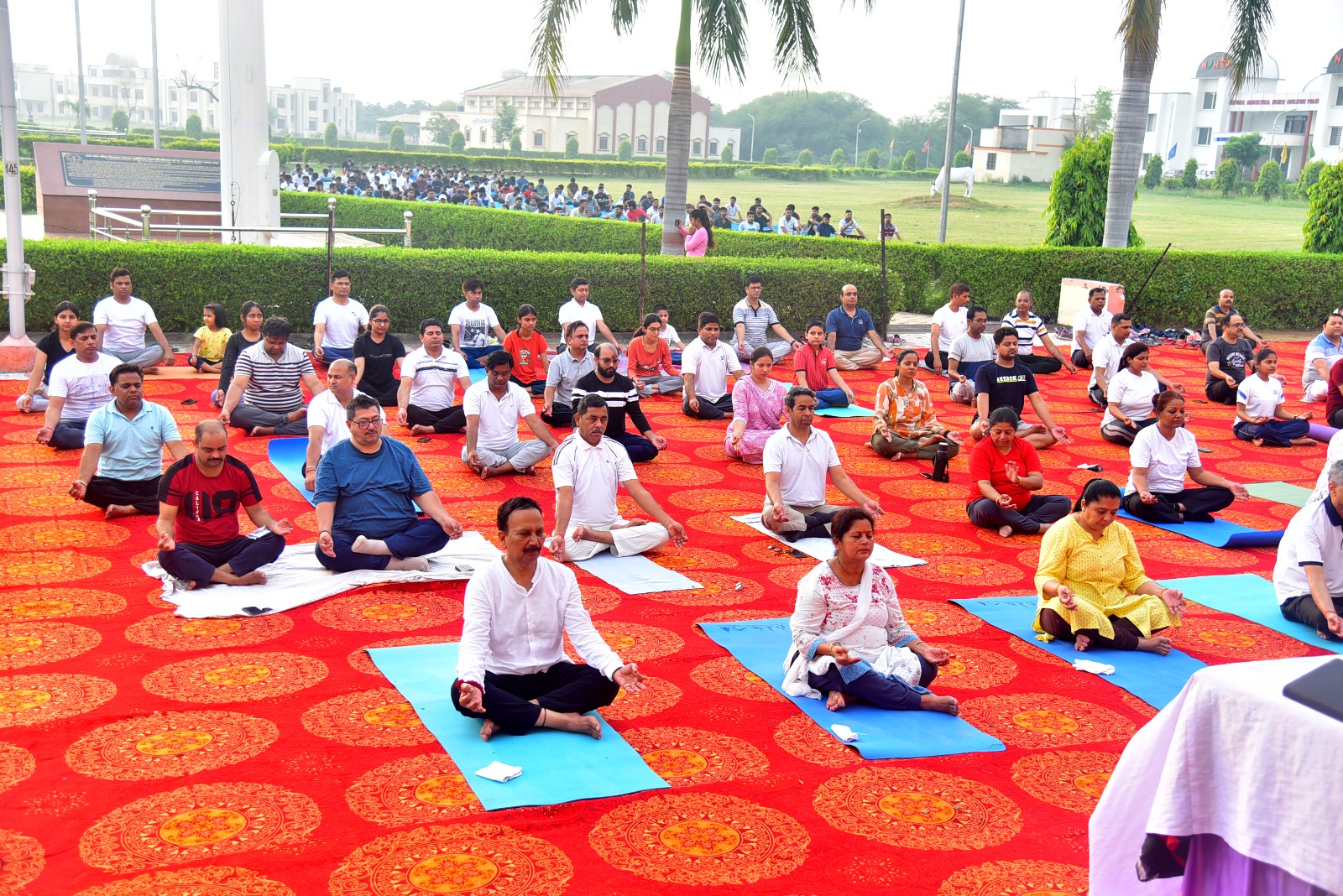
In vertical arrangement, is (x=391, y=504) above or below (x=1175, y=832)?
below

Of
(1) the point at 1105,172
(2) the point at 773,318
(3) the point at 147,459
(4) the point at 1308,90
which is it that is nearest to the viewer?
(3) the point at 147,459

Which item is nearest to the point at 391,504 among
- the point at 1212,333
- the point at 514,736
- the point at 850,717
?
the point at 514,736

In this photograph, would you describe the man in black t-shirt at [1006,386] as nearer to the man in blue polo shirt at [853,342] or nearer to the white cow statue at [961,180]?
the man in blue polo shirt at [853,342]

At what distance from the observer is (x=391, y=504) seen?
7.58 metres

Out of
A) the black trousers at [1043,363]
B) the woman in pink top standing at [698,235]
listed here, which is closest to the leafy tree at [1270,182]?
the woman in pink top standing at [698,235]

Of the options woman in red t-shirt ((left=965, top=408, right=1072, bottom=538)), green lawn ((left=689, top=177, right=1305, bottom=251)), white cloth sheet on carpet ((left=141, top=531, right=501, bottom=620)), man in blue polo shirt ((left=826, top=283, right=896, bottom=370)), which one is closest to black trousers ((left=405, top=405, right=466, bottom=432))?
white cloth sheet on carpet ((left=141, top=531, right=501, bottom=620))

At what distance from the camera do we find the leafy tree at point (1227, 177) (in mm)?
67812

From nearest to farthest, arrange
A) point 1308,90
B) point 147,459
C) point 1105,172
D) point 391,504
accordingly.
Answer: point 391,504
point 147,459
point 1105,172
point 1308,90

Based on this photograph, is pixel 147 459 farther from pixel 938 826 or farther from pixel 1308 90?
pixel 1308 90

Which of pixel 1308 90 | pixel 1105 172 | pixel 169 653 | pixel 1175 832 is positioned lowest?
pixel 169 653

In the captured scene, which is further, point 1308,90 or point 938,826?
point 1308,90

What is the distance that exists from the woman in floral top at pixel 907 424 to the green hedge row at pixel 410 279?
6811 millimetres

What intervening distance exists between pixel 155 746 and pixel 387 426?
270 inches

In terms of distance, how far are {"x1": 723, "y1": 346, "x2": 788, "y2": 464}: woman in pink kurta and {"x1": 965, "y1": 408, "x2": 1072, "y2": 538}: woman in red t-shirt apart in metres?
2.21
